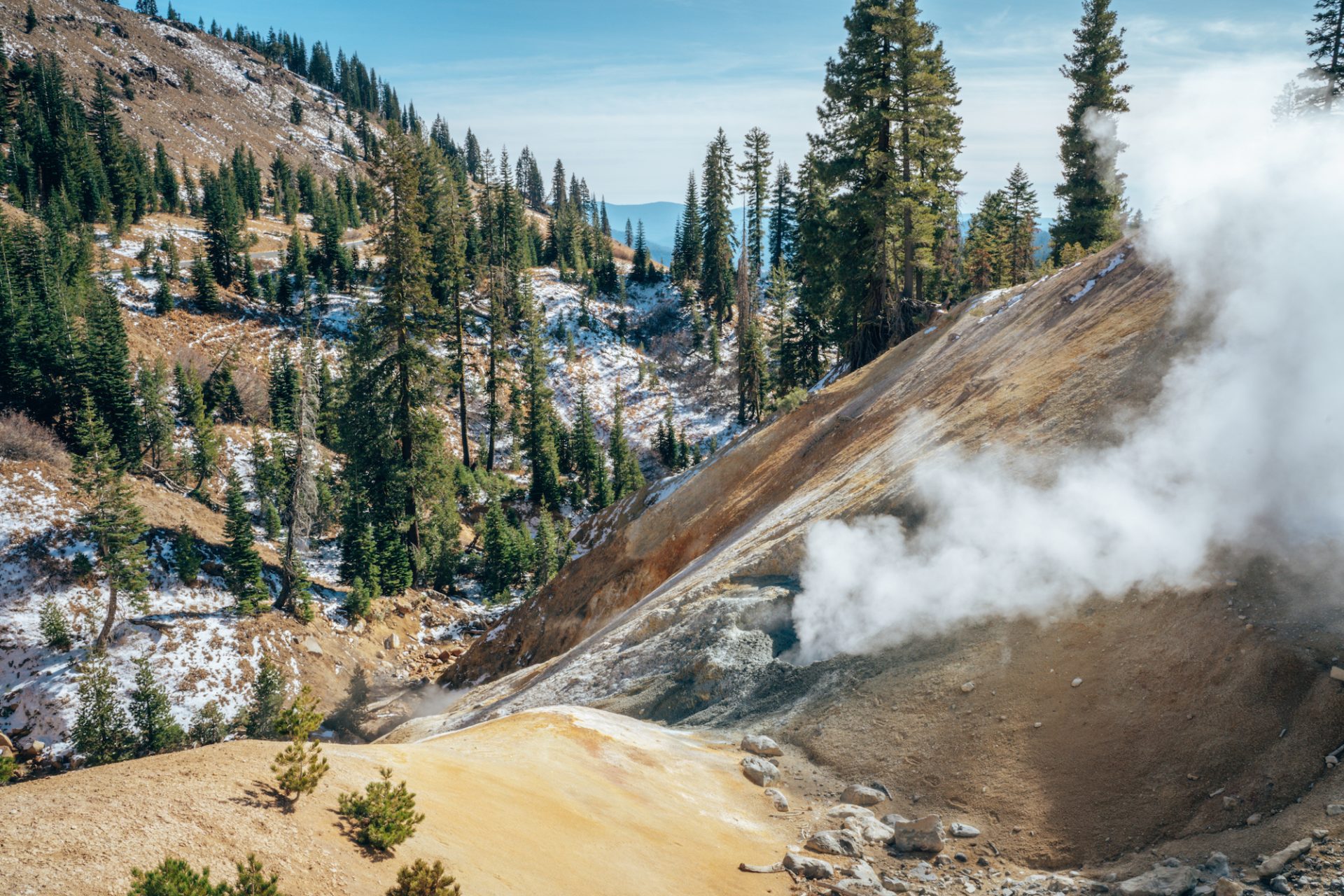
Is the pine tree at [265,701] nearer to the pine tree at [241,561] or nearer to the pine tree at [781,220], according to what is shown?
the pine tree at [241,561]

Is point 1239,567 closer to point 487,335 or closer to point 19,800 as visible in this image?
point 19,800

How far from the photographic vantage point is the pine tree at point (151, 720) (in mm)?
23547

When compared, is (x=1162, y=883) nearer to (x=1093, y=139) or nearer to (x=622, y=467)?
(x=1093, y=139)

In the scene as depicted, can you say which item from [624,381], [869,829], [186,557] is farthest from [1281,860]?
[624,381]

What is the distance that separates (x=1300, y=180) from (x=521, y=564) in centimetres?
3890

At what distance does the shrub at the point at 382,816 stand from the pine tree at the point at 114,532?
86.2 feet

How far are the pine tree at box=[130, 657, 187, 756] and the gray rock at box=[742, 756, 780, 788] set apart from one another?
21.1 m

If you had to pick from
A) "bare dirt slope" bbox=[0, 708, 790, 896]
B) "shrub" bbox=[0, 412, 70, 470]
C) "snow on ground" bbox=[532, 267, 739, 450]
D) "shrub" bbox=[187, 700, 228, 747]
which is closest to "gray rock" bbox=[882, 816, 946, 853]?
"bare dirt slope" bbox=[0, 708, 790, 896]

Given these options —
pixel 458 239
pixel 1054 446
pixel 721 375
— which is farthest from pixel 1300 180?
pixel 721 375

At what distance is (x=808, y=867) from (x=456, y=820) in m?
4.39

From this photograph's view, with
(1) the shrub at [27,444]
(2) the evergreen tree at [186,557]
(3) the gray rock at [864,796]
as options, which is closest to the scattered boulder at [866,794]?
(3) the gray rock at [864,796]

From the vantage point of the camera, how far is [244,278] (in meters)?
75.4

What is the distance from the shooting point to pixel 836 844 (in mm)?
9586

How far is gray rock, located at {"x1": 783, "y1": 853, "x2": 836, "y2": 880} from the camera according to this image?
8.95 m
